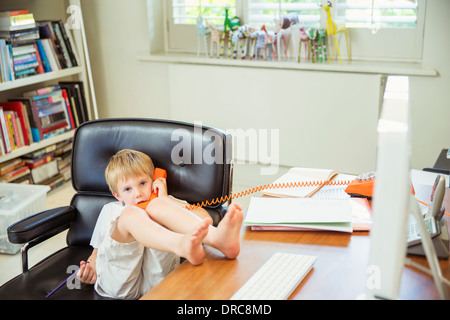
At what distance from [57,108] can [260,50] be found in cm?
143

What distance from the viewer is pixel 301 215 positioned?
55.7 inches

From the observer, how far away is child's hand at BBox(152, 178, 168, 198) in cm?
161

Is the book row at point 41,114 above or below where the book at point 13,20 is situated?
below

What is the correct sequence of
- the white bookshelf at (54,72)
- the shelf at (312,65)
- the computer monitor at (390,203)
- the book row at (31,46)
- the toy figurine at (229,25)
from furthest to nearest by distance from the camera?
the toy figurine at (229,25)
the white bookshelf at (54,72)
the book row at (31,46)
the shelf at (312,65)
the computer monitor at (390,203)

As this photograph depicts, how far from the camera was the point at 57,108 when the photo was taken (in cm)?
348

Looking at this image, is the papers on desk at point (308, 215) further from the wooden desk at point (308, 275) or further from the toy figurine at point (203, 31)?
the toy figurine at point (203, 31)

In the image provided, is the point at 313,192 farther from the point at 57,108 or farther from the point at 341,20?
the point at 57,108

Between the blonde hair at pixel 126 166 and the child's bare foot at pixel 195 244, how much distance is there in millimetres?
471

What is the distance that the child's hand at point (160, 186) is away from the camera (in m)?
1.61

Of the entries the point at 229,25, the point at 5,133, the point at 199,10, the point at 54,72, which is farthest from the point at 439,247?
the point at 54,72

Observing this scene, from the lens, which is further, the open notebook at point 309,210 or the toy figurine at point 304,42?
the toy figurine at point 304,42

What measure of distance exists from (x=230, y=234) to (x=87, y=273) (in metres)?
0.59

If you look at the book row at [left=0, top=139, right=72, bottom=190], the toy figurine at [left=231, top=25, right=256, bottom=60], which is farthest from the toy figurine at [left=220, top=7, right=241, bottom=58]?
the book row at [left=0, top=139, right=72, bottom=190]

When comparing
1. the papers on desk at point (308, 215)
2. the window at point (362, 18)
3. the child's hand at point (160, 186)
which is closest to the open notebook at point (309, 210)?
the papers on desk at point (308, 215)
